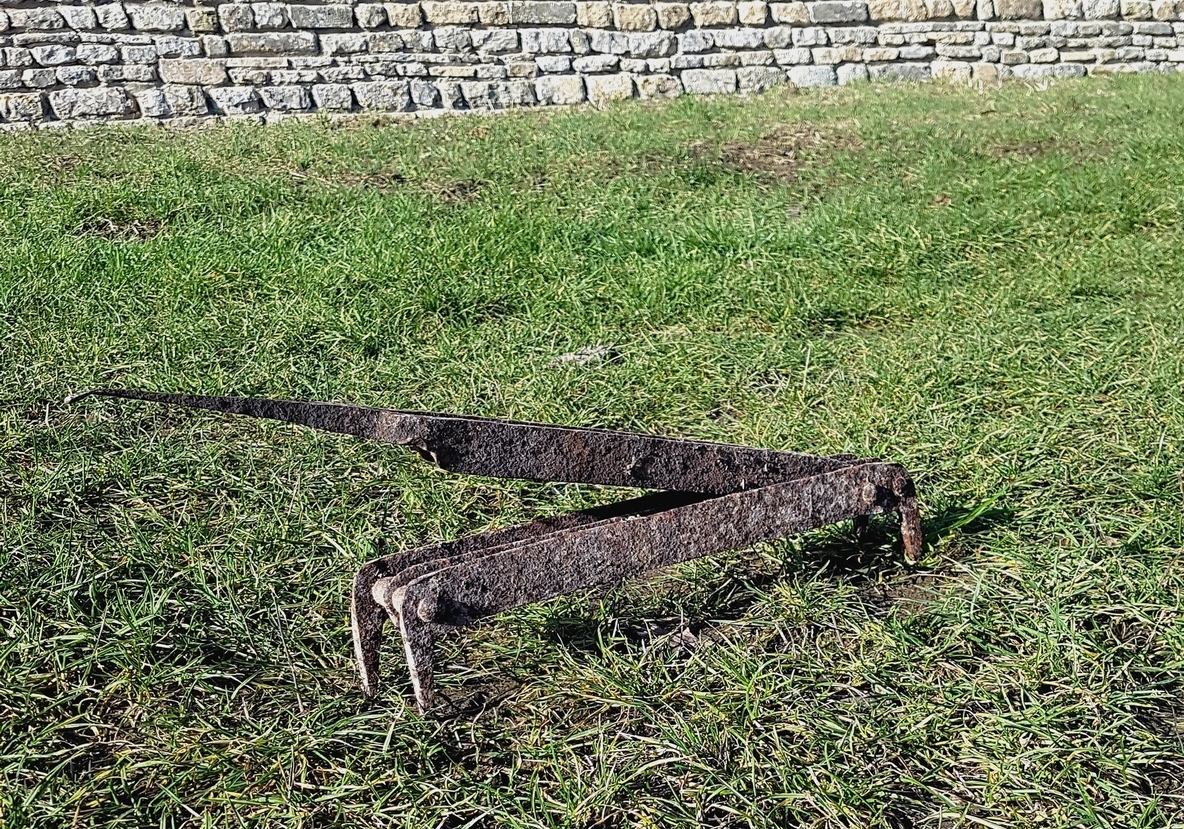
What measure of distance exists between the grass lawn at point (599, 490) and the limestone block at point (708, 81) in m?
3.83

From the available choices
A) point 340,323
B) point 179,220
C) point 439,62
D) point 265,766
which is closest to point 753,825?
point 265,766

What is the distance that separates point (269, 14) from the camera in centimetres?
956

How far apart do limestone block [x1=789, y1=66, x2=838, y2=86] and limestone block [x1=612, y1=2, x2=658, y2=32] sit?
1.51m

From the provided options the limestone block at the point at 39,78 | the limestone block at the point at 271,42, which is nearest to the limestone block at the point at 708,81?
the limestone block at the point at 271,42

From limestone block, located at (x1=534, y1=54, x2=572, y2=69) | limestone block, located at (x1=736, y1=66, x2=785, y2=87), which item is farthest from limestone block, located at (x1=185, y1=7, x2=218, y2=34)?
limestone block, located at (x1=736, y1=66, x2=785, y2=87)

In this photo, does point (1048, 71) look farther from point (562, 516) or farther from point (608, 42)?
point (562, 516)

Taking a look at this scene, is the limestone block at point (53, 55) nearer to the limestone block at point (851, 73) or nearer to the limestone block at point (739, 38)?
the limestone block at point (739, 38)

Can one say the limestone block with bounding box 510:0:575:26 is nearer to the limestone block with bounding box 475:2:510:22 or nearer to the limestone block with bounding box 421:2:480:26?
the limestone block with bounding box 475:2:510:22

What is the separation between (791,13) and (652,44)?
1541mm

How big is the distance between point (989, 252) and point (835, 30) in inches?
247

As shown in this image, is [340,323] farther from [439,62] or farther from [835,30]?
[835,30]

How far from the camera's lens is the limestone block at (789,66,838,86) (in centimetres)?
1113

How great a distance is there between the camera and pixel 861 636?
2.55 metres

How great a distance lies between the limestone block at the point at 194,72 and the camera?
926 centimetres
